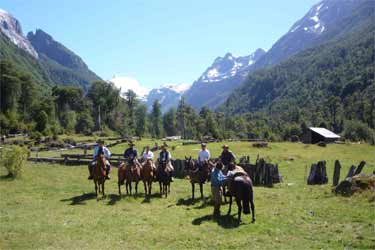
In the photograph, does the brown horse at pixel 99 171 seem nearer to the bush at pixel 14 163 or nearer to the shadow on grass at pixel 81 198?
the shadow on grass at pixel 81 198

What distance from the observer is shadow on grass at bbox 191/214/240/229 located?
15.3 metres

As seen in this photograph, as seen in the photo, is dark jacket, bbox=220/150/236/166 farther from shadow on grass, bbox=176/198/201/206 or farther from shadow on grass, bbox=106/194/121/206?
shadow on grass, bbox=106/194/121/206

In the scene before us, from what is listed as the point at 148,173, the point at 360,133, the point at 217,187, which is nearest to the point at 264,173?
the point at 148,173

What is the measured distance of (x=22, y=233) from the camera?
1428 centimetres

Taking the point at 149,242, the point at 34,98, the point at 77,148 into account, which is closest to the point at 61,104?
the point at 34,98

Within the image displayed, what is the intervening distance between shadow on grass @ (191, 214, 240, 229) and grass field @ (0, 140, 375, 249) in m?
0.04

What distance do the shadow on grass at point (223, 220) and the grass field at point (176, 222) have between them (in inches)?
1.7

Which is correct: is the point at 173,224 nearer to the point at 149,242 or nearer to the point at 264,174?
the point at 149,242

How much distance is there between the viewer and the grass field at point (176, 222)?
42.4 feet

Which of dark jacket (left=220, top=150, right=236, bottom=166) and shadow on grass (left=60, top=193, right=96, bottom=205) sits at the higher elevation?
dark jacket (left=220, top=150, right=236, bottom=166)

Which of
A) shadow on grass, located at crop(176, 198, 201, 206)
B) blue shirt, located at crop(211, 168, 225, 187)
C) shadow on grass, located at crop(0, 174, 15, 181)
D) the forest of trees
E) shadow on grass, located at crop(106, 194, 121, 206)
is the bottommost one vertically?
shadow on grass, located at crop(176, 198, 201, 206)

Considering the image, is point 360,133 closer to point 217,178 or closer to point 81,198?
point 217,178

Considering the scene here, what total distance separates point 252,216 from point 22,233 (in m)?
9.14

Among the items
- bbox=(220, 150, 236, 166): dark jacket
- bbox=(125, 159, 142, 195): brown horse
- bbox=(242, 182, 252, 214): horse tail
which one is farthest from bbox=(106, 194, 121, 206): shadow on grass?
bbox=(242, 182, 252, 214): horse tail
